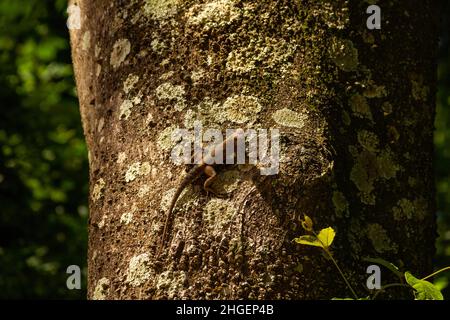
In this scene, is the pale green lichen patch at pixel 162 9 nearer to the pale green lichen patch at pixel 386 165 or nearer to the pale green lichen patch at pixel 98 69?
the pale green lichen patch at pixel 98 69

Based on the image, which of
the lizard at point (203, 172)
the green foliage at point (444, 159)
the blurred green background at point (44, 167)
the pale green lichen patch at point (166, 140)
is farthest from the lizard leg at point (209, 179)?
the green foliage at point (444, 159)

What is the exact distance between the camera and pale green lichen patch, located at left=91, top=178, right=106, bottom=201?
2023mm

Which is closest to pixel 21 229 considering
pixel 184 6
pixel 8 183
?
pixel 8 183

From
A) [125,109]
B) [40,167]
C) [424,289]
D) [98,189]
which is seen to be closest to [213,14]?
[125,109]

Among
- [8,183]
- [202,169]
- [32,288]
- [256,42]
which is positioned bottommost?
[32,288]

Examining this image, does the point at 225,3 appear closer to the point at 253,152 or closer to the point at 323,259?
the point at 253,152

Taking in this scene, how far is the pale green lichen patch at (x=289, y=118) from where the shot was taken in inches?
73.5

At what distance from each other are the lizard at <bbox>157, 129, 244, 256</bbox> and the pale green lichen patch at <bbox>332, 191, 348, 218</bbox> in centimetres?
31

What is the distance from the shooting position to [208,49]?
6.53 feet

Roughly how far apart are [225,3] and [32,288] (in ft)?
9.53

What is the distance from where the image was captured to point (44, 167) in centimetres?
489

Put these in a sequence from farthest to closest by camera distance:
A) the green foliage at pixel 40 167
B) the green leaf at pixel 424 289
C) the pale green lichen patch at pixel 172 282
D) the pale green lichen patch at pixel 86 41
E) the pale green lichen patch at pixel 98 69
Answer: the green foliage at pixel 40 167, the pale green lichen patch at pixel 86 41, the pale green lichen patch at pixel 98 69, the pale green lichen patch at pixel 172 282, the green leaf at pixel 424 289

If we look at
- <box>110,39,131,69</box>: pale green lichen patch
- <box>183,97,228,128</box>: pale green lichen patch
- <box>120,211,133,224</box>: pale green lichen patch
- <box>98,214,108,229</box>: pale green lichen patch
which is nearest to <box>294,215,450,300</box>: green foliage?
<box>183,97,228,128</box>: pale green lichen patch

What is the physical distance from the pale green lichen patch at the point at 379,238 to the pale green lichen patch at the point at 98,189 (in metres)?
0.77
